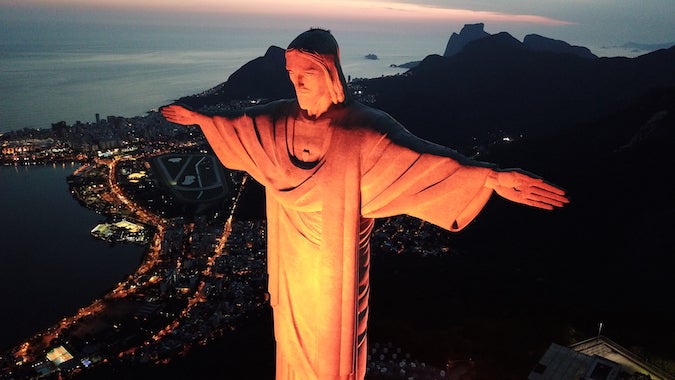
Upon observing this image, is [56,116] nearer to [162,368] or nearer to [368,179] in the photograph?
[162,368]

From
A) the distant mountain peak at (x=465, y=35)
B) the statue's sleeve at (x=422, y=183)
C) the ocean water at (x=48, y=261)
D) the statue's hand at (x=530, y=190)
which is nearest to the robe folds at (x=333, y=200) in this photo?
the statue's sleeve at (x=422, y=183)

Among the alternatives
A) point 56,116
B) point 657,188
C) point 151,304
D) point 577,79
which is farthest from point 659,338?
point 56,116

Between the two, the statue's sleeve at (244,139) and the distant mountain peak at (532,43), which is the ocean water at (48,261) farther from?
the distant mountain peak at (532,43)

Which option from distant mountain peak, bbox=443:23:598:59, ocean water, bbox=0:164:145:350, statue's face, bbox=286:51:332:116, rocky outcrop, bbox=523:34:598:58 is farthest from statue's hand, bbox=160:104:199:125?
rocky outcrop, bbox=523:34:598:58

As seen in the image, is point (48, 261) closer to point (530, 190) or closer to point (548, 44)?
point (530, 190)

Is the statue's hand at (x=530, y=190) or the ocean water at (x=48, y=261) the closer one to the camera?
the statue's hand at (x=530, y=190)

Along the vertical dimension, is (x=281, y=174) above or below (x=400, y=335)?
above

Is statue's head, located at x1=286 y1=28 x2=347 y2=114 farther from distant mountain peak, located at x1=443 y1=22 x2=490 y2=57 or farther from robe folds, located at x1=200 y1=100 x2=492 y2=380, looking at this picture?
distant mountain peak, located at x1=443 y1=22 x2=490 y2=57
